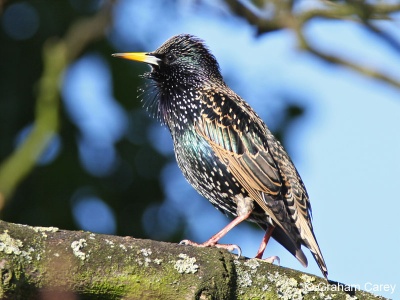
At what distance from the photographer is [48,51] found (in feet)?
20.2

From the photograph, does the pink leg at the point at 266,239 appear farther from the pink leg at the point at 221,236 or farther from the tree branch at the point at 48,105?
the tree branch at the point at 48,105

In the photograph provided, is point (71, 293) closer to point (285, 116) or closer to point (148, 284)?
point (148, 284)

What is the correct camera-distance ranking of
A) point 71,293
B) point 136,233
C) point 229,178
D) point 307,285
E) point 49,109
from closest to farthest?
1. point 71,293
2. point 307,285
3. point 229,178
4. point 49,109
5. point 136,233

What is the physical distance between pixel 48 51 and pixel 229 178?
5.42 ft

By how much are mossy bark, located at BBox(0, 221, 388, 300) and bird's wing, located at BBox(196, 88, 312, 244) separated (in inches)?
59.5

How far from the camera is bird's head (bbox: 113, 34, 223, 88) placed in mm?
6266

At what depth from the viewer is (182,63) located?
6348 mm

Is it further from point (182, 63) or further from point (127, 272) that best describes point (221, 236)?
point (127, 272)

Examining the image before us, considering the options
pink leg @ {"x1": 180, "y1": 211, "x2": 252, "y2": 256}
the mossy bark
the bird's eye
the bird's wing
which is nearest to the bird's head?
the bird's eye

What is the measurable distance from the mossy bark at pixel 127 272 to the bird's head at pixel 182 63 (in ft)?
8.82

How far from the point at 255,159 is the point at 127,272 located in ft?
7.54

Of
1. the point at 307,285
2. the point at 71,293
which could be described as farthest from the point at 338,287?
the point at 71,293

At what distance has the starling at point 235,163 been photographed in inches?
212

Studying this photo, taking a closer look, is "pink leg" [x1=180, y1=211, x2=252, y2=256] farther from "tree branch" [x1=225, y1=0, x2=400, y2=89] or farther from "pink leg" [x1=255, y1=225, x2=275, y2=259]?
"tree branch" [x1=225, y1=0, x2=400, y2=89]
